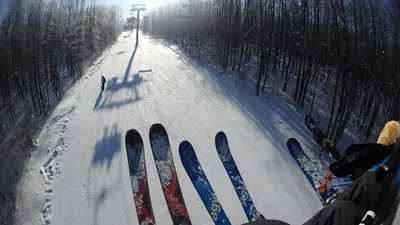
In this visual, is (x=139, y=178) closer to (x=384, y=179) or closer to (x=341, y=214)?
(x=341, y=214)

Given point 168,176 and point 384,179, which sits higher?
point 384,179

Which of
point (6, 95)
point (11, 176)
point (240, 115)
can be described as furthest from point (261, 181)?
point (6, 95)

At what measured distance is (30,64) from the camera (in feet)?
57.4

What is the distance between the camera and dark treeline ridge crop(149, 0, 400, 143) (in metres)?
11.5

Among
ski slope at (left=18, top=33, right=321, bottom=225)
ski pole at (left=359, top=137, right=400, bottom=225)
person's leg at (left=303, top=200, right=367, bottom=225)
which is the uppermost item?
ski pole at (left=359, top=137, right=400, bottom=225)

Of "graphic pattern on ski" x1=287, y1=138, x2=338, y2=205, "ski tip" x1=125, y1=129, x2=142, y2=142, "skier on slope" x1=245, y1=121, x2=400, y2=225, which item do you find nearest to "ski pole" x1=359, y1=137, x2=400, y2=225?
"skier on slope" x1=245, y1=121, x2=400, y2=225

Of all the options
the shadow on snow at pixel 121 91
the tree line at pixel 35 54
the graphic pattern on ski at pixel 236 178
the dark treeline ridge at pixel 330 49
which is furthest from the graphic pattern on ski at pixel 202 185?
the tree line at pixel 35 54

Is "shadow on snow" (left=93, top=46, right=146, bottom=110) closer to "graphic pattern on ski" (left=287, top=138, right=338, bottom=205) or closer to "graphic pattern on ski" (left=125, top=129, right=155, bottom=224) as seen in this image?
"graphic pattern on ski" (left=125, top=129, right=155, bottom=224)

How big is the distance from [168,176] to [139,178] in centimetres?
67

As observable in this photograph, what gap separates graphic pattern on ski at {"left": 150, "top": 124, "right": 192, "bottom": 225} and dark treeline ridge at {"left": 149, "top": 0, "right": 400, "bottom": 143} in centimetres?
623

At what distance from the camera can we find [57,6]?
2620cm

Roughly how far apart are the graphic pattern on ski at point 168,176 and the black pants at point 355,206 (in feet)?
13.6

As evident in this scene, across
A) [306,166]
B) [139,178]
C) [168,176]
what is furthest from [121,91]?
[306,166]

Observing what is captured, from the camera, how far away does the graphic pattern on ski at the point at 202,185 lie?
17.3 ft
